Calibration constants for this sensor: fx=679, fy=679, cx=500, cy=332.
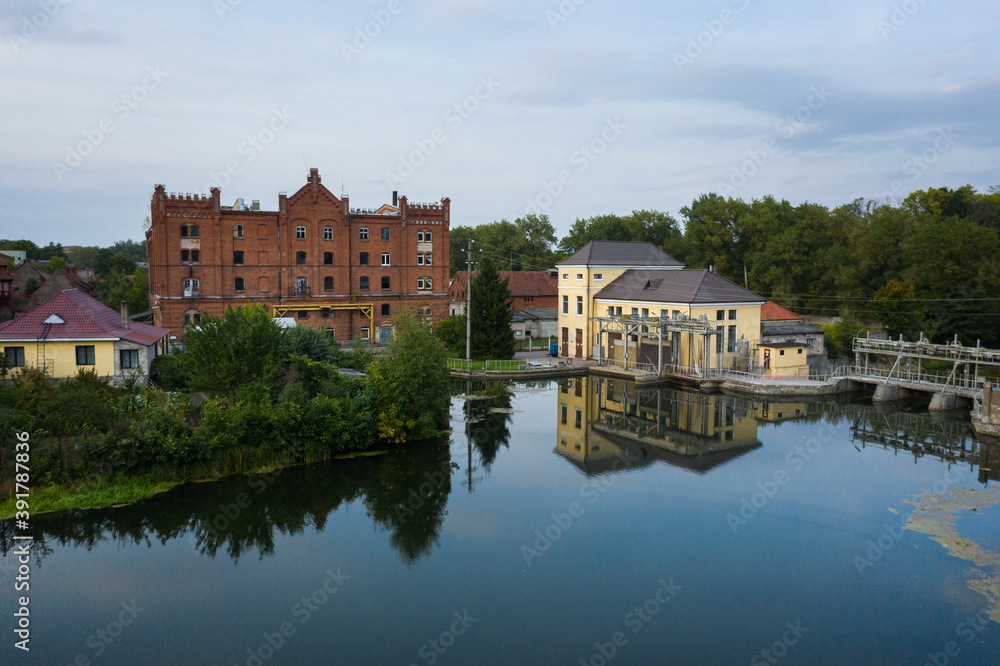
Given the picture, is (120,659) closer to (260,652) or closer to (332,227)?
(260,652)

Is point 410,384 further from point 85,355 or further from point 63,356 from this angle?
point 63,356

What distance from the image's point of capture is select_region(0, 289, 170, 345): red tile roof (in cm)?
2200

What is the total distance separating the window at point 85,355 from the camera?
2250cm

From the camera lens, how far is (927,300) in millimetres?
36531

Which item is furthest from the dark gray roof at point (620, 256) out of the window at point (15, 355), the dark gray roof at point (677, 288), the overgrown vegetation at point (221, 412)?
the window at point (15, 355)

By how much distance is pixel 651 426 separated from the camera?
24031mm

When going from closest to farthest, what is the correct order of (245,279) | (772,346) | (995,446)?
(995,446), (772,346), (245,279)

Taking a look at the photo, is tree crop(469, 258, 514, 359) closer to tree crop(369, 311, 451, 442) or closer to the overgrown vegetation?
the overgrown vegetation

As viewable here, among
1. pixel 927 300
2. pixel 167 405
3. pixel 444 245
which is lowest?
pixel 167 405

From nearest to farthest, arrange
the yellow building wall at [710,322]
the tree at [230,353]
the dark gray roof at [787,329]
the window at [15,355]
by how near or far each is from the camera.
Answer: the tree at [230,353] → the window at [15,355] → the yellow building wall at [710,322] → the dark gray roof at [787,329]

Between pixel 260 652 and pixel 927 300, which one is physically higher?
pixel 927 300

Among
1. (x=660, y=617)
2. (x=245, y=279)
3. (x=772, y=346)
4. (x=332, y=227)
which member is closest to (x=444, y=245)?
(x=332, y=227)

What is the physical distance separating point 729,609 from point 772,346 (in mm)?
21878

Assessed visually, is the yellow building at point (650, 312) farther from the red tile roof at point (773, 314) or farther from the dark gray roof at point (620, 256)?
the red tile roof at point (773, 314)
